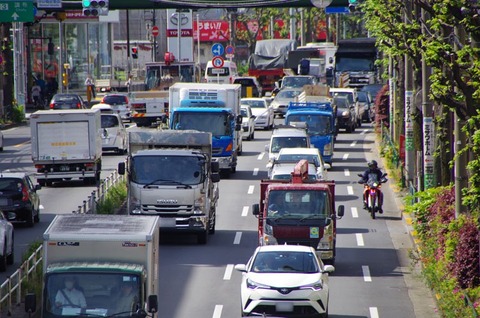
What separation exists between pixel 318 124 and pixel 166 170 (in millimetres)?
19266

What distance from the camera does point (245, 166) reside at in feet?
160

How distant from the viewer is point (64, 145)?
41750mm

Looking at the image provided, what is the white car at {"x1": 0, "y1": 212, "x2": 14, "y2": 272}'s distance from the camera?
1024 inches

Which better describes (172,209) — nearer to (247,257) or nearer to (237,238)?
(237,238)

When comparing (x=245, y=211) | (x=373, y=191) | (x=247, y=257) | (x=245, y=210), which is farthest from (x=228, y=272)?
(x=245, y=210)

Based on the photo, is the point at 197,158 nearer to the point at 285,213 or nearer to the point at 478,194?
the point at 285,213

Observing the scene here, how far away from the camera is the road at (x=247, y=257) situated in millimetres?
23156

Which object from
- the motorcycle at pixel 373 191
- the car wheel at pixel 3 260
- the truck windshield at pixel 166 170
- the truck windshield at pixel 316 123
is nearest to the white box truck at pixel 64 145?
the truck windshield at pixel 316 123

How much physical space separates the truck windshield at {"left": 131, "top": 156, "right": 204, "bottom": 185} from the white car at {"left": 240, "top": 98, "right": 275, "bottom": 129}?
3402 centimetres

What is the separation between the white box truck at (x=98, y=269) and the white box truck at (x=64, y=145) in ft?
77.0

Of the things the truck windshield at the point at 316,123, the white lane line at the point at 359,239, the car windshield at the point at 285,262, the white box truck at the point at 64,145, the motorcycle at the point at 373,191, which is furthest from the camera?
the truck windshield at the point at 316,123

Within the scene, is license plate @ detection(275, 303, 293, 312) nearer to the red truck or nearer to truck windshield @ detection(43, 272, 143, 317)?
truck windshield @ detection(43, 272, 143, 317)

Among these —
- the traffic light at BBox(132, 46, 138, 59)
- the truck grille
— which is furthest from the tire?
the traffic light at BBox(132, 46, 138, 59)

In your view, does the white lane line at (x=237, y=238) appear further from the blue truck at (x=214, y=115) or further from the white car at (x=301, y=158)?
the blue truck at (x=214, y=115)
